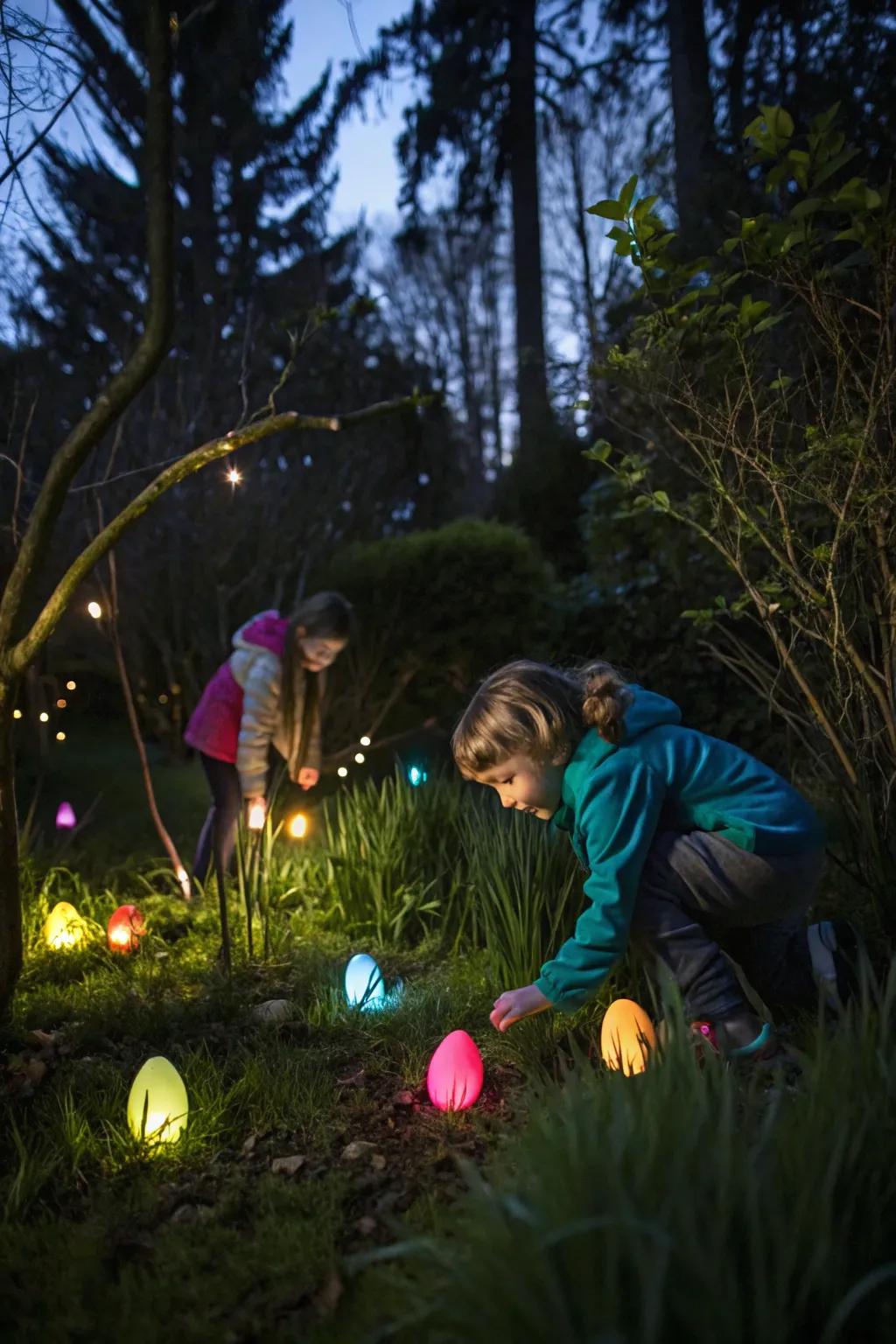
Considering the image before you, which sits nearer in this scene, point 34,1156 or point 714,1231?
point 714,1231

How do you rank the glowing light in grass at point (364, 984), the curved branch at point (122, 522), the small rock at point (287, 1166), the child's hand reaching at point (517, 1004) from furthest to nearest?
1. the glowing light in grass at point (364, 984)
2. the curved branch at point (122, 522)
3. the child's hand reaching at point (517, 1004)
4. the small rock at point (287, 1166)

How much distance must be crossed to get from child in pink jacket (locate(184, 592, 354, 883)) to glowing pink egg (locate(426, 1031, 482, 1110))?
200 centimetres

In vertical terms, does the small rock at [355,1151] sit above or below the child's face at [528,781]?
below

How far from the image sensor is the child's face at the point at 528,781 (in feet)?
8.28

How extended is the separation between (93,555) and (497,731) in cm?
134

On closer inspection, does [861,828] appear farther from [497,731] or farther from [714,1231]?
[714,1231]

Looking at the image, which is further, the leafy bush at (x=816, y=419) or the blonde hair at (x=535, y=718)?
the leafy bush at (x=816, y=419)

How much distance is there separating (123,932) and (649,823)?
82.5 inches

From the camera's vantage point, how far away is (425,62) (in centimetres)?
1077

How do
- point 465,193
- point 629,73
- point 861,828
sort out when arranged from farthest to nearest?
point 465,193, point 629,73, point 861,828

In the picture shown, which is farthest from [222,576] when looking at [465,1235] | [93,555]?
[465,1235]

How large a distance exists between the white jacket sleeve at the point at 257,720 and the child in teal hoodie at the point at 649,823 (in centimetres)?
191

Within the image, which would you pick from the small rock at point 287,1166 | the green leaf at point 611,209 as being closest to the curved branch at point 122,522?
the green leaf at point 611,209

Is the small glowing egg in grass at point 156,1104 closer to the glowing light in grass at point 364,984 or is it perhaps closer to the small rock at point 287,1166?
the small rock at point 287,1166
